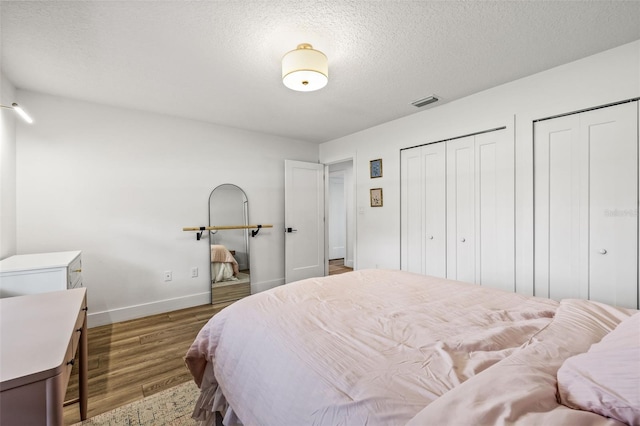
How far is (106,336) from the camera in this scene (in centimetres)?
280

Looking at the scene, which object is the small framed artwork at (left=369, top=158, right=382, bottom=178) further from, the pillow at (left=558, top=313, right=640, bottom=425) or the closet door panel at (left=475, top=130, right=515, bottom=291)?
the pillow at (left=558, top=313, right=640, bottom=425)

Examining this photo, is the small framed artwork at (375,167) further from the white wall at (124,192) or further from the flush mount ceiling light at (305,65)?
the flush mount ceiling light at (305,65)

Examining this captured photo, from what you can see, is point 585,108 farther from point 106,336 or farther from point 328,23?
point 106,336

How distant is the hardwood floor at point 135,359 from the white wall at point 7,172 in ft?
3.84

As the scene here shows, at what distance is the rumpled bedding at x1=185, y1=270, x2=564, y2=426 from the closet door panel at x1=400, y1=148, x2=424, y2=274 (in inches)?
62.9

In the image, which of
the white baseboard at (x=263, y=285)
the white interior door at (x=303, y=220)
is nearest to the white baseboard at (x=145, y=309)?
the white baseboard at (x=263, y=285)

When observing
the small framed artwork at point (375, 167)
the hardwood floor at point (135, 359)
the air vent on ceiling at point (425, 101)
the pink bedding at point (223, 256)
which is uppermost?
the air vent on ceiling at point (425, 101)

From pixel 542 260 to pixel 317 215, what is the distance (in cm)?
313

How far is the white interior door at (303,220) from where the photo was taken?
4449 mm

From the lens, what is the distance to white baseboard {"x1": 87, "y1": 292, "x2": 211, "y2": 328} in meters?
3.04

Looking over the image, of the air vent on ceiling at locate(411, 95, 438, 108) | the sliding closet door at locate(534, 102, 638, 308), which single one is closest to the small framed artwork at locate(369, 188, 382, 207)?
the air vent on ceiling at locate(411, 95, 438, 108)

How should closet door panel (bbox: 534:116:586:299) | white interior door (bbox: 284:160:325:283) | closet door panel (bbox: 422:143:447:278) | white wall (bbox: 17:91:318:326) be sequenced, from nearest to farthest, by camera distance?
closet door panel (bbox: 534:116:586:299) → white wall (bbox: 17:91:318:326) → closet door panel (bbox: 422:143:447:278) → white interior door (bbox: 284:160:325:283)

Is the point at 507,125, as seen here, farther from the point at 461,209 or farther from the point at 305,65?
the point at 305,65

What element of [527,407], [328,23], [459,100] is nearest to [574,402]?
[527,407]
